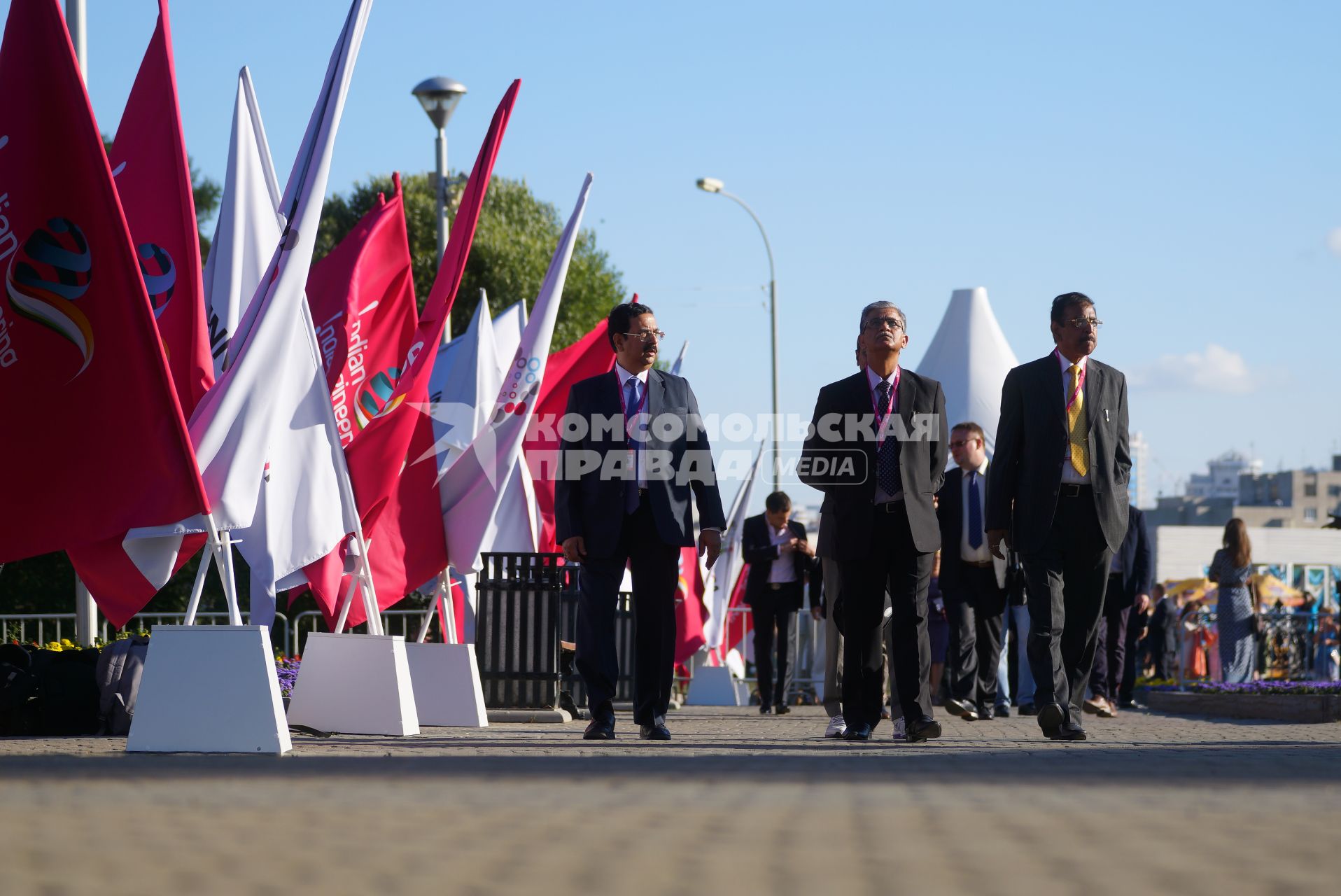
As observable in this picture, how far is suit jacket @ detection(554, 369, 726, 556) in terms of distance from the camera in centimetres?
921

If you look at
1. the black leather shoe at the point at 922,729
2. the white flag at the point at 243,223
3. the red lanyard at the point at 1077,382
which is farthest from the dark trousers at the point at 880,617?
the white flag at the point at 243,223

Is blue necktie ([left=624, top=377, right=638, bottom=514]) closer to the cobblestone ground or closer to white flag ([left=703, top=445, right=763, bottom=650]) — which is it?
the cobblestone ground

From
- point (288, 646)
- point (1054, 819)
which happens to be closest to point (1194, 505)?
point (288, 646)

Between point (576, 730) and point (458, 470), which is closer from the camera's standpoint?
point (576, 730)

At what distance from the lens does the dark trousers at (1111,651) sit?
13.5 m

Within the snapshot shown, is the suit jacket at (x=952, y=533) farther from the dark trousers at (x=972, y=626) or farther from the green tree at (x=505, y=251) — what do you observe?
the green tree at (x=505, y=251)

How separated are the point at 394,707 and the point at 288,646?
6.94 m

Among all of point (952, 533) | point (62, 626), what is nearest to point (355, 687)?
point (952, 533)

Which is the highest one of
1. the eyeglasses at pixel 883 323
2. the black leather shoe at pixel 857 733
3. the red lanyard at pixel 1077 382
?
the eyeglasses at pixel 883 323

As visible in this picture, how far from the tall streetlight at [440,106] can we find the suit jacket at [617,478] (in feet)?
39.6

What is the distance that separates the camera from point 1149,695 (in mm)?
15898

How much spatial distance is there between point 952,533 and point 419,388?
4.26 metres

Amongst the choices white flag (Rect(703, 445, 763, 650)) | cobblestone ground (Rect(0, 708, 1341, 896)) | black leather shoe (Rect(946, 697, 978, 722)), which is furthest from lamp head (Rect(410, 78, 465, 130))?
cobblestone ground (Rect(0, 708, 1341, 896))

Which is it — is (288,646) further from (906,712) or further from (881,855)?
(881,855)
